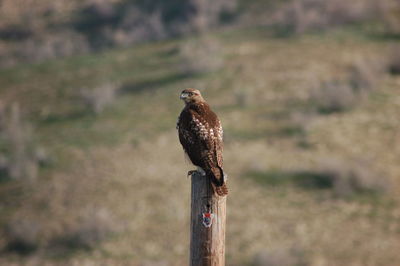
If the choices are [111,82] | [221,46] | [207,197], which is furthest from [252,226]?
[221,46]

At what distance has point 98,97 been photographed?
76.3 feet

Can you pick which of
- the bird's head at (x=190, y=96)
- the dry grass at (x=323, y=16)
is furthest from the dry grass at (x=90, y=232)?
the dry grass at (x=323, y=16)

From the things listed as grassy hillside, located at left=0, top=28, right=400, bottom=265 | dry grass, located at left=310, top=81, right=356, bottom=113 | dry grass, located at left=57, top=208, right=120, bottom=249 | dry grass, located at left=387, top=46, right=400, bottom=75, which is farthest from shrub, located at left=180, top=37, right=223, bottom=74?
dry grass, located at left=57, top=208, right=120, bottom=249

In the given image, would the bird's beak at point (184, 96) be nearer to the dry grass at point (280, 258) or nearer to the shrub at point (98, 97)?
the dry grass at point (280, 258)

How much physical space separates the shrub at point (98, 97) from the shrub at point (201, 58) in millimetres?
4423

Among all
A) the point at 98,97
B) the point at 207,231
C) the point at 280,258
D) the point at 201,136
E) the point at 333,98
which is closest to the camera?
the point at 207,231

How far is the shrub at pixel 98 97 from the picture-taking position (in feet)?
76.3

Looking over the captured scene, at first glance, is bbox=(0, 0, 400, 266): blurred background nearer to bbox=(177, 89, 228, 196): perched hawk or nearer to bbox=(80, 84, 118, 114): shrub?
bbox=(80, 84, 118, 114): shrub

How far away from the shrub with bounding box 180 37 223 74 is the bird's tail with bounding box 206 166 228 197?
21.3 metres

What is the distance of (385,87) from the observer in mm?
23844

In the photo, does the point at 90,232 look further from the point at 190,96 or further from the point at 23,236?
the point at 190,96


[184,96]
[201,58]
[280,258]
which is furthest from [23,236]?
[201,58]

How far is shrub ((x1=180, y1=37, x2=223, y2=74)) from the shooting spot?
26.0m

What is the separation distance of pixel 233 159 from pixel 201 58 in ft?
29.4
